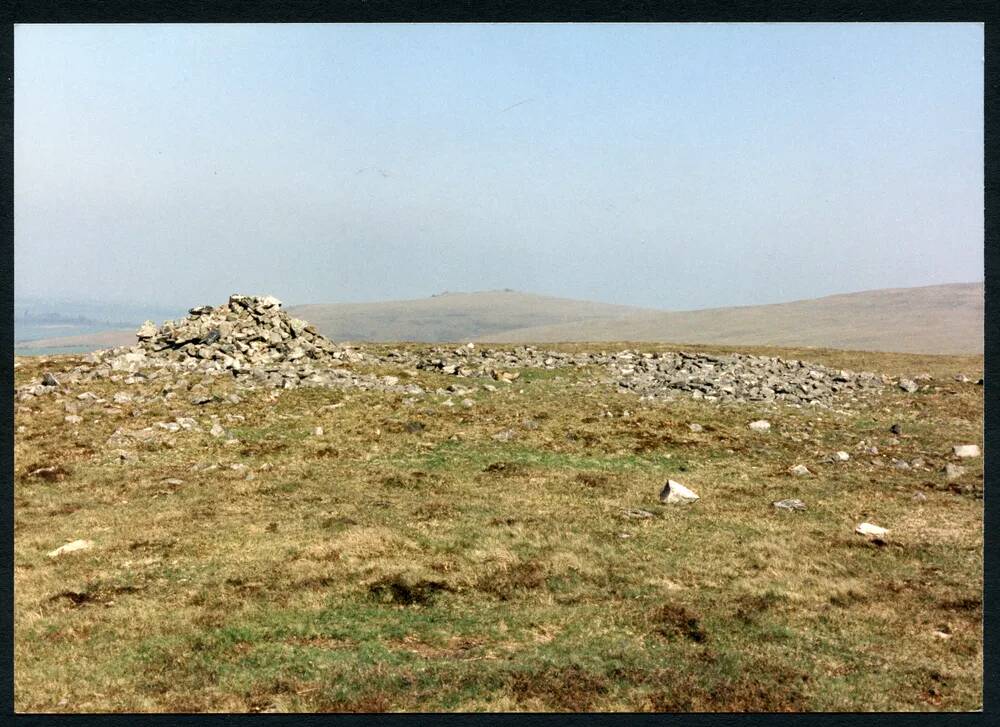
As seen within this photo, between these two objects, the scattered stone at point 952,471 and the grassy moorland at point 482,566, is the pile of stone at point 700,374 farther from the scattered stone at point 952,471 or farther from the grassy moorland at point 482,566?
the scattered stone at point 952,471

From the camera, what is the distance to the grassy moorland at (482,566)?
919 centimetres

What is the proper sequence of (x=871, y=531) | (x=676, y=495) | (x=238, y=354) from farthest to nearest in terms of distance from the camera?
1. (x=238, y=354)
2. (x=676, y=495)
3. (x=871, y=531)

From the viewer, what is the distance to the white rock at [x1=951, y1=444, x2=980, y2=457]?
891 inches

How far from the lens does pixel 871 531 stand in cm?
1565

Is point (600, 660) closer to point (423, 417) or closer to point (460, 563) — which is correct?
point (460, 563)

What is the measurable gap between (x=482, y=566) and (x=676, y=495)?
22.3 feet

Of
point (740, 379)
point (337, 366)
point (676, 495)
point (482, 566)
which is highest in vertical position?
point (337, 366)

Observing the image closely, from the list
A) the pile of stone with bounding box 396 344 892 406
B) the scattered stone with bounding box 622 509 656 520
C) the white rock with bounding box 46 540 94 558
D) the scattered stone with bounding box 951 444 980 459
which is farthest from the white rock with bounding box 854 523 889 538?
the white rock with bounding box 46 540 94 558

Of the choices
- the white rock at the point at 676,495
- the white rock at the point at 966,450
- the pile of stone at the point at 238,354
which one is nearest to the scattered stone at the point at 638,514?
the white rock at the point at 676,495

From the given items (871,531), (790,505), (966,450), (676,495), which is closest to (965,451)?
(966,450)

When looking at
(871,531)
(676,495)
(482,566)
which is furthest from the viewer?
(676,495)

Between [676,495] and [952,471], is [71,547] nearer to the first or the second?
[676,495]

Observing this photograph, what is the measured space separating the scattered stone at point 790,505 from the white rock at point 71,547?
16.4 metres

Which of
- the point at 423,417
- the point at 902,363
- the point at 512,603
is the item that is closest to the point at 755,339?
the point at 902,363
